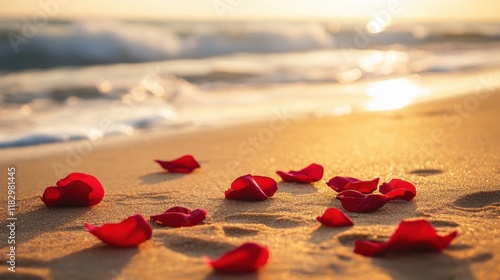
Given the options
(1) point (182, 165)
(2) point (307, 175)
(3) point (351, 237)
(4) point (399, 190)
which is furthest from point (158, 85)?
(3) point (351, 237)

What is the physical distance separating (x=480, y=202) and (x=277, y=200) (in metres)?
0.86

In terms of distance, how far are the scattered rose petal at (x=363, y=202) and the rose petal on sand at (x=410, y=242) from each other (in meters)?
0.49

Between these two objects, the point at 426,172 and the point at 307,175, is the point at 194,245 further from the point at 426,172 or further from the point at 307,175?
the point at 426,172

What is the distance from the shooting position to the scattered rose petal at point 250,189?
2699 mm

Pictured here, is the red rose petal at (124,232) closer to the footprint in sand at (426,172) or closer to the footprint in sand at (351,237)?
the footprint in sand at (351,237)

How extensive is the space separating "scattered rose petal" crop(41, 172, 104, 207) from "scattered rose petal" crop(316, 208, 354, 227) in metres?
1.06

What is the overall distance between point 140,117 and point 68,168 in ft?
6.81

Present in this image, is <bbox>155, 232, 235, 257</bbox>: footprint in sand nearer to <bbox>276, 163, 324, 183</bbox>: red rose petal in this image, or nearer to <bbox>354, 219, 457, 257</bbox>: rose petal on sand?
<bbox>354, 219, 457, 257</bbox>: rose petal on sand

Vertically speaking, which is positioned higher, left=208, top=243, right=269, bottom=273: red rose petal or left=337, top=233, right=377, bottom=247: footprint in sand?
left=337, top=233, right=377, bottom=247: footprint in sand

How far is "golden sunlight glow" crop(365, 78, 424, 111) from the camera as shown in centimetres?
638

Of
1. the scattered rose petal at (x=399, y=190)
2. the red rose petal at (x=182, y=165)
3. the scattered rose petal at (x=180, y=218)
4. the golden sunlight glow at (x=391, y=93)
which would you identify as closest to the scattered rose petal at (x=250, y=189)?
the scattered rose petal at (x=180, y=218)

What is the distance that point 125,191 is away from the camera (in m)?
3.09

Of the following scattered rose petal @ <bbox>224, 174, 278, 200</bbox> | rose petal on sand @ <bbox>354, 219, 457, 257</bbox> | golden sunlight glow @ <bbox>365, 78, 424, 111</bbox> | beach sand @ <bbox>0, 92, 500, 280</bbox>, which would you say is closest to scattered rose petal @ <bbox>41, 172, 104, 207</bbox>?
beach sand @ <bbox>0, 92, 500, 280</bbox>

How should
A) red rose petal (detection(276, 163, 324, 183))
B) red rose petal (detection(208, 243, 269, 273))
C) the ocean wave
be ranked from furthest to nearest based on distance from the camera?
the ocean wave < red rose petal (detection(276, 163, 324, 183)) < red rose petal (detection(208, 243, 269, 273))
